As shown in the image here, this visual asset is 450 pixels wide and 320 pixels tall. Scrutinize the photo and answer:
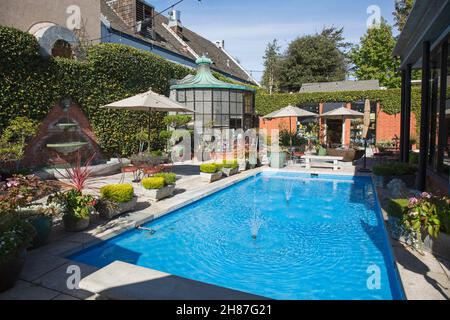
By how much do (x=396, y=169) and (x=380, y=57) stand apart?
33941mm

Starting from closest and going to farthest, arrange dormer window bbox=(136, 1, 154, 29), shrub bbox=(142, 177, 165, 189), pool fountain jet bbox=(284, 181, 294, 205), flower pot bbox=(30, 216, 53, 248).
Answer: flower pot bbox=(30, 216, 53, 248)
shrub bbox=(142, 177, 165, 189)
pool fountain jet bbox=(284, 181, 294, 205)
dormer window bbox=(136, 1, 154, 29)

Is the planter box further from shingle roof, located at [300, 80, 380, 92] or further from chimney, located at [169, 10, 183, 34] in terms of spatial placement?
chimney, located at [169, 10, 183, 34]

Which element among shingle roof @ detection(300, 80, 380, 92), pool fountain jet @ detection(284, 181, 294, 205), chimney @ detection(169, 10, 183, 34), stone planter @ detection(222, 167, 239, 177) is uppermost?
chimney @ detection(169, 10, 183, 34)

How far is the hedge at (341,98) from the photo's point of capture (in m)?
23.5

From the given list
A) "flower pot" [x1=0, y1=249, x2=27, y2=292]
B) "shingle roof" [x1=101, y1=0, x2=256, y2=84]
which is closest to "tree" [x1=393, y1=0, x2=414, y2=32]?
"shingle roof" [x1=101, y1=0, x2=256, y2=84]

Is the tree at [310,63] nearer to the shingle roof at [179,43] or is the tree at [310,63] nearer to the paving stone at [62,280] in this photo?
the shingle roof at [179,43]

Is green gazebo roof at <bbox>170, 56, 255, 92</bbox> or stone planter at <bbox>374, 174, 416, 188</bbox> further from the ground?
green gazebo roof at <bbox>170, 56, 255, 92</bbox>

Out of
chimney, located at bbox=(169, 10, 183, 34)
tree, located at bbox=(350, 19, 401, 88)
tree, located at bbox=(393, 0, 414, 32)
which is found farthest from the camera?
tree, located at bbox=(393, 0, 414, 32)

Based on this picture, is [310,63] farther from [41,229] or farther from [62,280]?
[62,280]

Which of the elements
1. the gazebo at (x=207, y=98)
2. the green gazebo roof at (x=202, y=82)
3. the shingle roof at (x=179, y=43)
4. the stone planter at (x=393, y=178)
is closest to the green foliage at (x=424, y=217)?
the stone planter at (x=393, y=178)

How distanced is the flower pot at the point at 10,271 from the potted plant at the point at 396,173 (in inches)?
374

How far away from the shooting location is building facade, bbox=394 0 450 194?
22.5 feet

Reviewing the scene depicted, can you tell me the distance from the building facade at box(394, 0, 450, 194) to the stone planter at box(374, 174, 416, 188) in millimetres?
426
